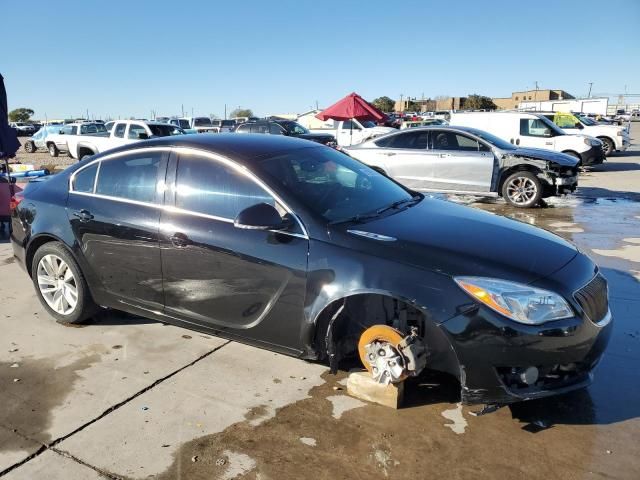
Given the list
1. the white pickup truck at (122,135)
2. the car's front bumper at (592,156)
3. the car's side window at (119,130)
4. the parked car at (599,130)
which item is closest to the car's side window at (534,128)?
the car's front bumper at (592,156)

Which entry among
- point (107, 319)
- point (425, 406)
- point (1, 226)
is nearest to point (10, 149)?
point (1, 226)

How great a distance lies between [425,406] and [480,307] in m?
0.85

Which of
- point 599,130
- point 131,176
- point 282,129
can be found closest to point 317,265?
point 131,176

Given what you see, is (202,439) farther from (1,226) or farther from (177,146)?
(1,226)

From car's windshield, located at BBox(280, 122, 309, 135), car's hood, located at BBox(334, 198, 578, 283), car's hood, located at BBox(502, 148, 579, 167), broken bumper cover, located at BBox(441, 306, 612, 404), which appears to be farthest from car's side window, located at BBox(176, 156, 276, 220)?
car's windshield, located at BBox(280, 122, 309, 135)

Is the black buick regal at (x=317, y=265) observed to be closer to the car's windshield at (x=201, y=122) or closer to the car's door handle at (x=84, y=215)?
the car's door handle at (x=84, y=215)

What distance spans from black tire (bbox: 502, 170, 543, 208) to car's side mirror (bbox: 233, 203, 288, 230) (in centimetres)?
816

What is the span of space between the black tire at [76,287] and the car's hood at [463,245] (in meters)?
2.36

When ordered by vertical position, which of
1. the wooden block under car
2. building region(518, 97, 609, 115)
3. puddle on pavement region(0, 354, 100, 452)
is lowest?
puddle on pavement region(0, 354, 100, 452)

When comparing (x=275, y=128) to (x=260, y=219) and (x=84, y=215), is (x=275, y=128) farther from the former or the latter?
(x=260, y=219)

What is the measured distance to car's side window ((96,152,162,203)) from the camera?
393 cm

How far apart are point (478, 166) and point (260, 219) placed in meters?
7.99

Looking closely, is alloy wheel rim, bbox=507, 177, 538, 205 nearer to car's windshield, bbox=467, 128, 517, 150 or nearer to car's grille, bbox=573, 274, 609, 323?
car's windshield, bbox=467, 128, 517, 150

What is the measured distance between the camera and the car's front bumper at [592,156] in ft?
50.7
